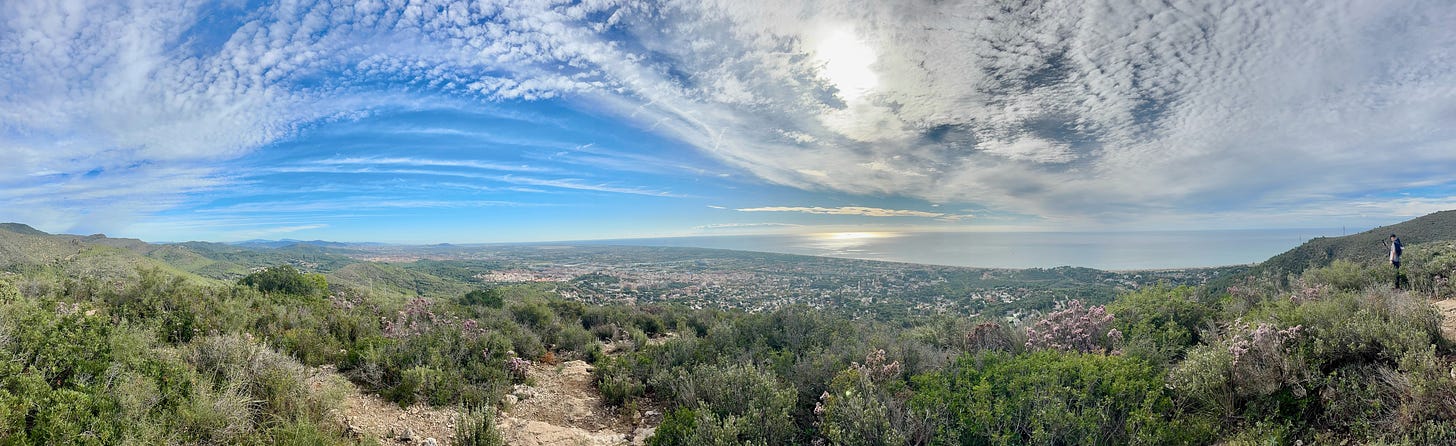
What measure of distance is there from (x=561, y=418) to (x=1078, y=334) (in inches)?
285

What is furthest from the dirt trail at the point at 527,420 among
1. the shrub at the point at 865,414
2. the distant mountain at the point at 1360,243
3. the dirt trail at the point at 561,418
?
the distant mountain at the point at 1360,243

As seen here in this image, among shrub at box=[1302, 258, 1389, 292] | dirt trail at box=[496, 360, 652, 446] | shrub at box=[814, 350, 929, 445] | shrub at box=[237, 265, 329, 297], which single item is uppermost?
shrub at box=[1302, 258, 1389, 292]

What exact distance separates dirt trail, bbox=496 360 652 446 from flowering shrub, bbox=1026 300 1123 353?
18.6ft

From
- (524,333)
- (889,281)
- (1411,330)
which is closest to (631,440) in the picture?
(524,333)

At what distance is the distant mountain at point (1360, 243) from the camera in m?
19.5

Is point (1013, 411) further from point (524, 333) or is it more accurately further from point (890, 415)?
point (524, 333)

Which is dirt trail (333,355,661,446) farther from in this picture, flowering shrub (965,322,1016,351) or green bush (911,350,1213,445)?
flowering shrub (965,322,1016,351)

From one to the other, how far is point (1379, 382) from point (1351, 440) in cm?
67

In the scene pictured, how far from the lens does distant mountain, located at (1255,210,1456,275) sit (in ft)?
64.1

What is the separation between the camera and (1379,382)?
3521mm

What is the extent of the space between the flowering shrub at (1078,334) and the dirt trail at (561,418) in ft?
18.6

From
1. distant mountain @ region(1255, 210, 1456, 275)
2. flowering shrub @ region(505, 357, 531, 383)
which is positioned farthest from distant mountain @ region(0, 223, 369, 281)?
distant mountain @ region(1255, 210, 1456, 275)

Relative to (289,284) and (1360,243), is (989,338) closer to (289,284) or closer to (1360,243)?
(289,284)

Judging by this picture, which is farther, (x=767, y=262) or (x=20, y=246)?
(x=767, y=262)
